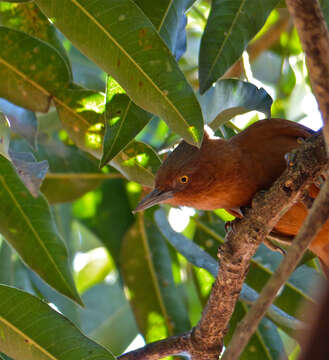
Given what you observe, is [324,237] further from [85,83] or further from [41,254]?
[85,83]

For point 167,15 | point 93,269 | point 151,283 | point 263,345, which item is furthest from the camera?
point 93,269

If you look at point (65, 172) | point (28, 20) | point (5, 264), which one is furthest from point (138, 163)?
point (5, 264)

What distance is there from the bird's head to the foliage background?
0.10m

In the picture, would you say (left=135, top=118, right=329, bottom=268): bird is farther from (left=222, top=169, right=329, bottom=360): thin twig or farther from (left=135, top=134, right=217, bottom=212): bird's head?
(left=222, top=169, right=329, bottom=360): thin twig

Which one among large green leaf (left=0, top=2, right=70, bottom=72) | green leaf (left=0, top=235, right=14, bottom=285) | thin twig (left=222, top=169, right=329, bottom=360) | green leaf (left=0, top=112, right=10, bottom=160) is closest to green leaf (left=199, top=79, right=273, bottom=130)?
large green leaf (left=0, top=2, right=70, bottom=72)

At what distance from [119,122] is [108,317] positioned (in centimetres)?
265

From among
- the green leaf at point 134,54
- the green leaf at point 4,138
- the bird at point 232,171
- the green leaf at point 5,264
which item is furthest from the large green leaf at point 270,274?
the green leaf at point 4,138

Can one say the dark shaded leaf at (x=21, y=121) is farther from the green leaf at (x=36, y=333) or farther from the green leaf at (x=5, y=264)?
the green leaf at (x=5, y=264)

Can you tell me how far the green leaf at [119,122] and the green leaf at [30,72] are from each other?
642 millimetres

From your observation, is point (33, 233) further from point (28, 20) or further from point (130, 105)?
point (28, 20)

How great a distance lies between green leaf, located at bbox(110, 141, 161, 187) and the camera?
2.85m

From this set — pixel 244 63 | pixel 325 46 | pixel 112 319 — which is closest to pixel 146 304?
pixel 112 319

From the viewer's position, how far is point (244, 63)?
324 cm

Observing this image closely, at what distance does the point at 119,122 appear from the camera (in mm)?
2416
